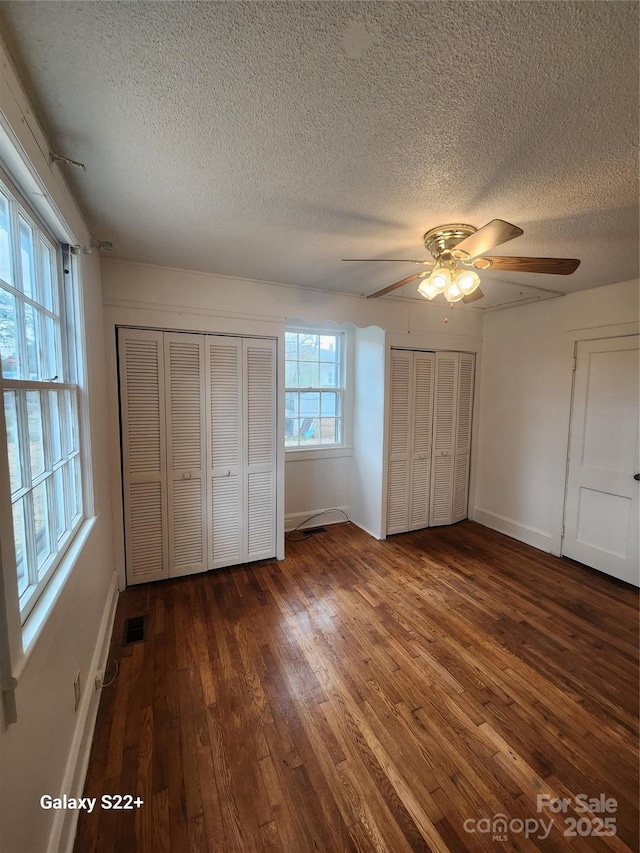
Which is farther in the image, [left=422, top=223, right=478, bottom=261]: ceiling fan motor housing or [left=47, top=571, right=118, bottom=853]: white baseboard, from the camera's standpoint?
[left=422, top=223, right=478, bottom=261]: ceiling fan motor housing

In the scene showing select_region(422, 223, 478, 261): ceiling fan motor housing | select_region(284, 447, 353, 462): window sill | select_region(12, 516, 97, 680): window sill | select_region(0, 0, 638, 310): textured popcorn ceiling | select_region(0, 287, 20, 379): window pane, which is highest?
select_region(0, 0, 638, 310): textured popcorn ceiling

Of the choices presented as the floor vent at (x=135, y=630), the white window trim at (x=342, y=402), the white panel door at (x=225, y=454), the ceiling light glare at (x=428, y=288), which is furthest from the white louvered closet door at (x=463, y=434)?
the floor vent at (x=135, y=630)

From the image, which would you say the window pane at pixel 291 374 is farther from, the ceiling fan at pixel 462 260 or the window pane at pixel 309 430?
the ceiling fan at pixel 462 260

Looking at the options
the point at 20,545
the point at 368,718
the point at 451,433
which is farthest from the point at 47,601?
the point at 451,433

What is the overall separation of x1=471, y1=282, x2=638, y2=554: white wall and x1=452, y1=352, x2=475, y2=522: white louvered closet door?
0.15 meters

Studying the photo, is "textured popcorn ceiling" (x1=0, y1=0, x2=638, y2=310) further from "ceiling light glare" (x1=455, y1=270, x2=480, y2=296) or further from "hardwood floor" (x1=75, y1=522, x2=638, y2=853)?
"hardwood floor" (x1=75, y1=522, x2=638, y2=853)

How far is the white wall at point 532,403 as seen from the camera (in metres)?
2.93

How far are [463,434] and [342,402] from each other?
144cm

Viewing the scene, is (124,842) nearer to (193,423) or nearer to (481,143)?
(193,423)

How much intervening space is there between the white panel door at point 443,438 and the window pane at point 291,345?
154 centimetres

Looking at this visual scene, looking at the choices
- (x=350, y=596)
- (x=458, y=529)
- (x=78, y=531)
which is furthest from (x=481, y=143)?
(x=458, y=529)

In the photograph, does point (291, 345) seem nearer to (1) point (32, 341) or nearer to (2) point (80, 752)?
(1) point (32, 341)

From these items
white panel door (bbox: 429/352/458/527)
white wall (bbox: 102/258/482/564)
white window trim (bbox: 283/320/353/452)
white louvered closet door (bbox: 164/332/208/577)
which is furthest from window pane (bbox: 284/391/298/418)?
white panel door (bbox: 429/352/458/527)

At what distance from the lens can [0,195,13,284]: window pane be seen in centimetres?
105
